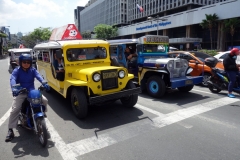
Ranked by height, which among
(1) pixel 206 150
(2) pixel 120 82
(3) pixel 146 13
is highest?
(3) pixel 146 13

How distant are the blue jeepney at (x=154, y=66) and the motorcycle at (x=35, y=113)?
3015 millimetres

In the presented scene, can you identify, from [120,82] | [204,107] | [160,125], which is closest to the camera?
[160,125]

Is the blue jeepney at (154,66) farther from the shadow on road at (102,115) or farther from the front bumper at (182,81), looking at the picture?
the shadow on road at (102,115)

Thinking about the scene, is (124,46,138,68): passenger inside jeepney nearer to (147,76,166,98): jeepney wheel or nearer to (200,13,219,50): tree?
(147,76,166,98): jeepney wheel

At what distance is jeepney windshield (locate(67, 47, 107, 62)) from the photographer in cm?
559

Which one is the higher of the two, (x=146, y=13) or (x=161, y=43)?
(x=146, y=13)

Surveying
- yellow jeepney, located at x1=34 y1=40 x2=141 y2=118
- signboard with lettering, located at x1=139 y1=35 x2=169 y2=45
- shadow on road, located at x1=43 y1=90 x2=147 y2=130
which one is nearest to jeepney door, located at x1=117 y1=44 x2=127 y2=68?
signboard with lettering, located at x1=139 y1=35 x2=169 y2=45

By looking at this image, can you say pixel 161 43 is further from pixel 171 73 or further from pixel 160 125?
pixel 160 125

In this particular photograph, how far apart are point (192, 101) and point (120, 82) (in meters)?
2.77

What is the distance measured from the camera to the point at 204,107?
580 centimetres

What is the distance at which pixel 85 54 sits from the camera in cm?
580

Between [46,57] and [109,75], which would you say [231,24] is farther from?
[109,75]

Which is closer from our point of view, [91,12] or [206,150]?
[206,150]

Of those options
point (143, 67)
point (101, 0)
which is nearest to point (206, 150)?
point (143, 67)
